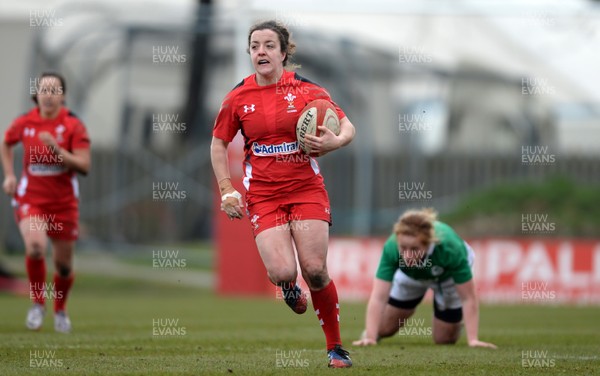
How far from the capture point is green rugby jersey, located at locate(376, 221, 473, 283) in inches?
394

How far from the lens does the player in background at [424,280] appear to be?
959 centimetres

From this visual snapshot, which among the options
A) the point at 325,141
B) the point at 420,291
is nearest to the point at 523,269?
the point at 420,291

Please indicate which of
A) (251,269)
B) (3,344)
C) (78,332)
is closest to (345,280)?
(251,269)

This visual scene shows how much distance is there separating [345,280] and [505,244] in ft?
9.54

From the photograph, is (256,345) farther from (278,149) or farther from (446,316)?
(278,149)

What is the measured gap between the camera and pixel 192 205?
24078mm

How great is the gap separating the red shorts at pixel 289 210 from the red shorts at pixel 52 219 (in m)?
3.85

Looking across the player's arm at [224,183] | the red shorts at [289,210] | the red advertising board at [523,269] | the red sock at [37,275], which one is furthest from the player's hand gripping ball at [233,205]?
the red advertising board at [523,269]

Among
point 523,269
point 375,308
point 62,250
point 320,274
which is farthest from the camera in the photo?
point 523,269

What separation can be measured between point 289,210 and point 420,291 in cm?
306

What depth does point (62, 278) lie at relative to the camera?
11.7 metres

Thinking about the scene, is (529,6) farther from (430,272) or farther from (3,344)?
(3,344)

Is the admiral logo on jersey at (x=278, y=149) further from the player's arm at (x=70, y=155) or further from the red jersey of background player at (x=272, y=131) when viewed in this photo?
the player's arm at (x=70, y=155)

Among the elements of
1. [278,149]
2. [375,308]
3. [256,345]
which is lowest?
[256,345]
